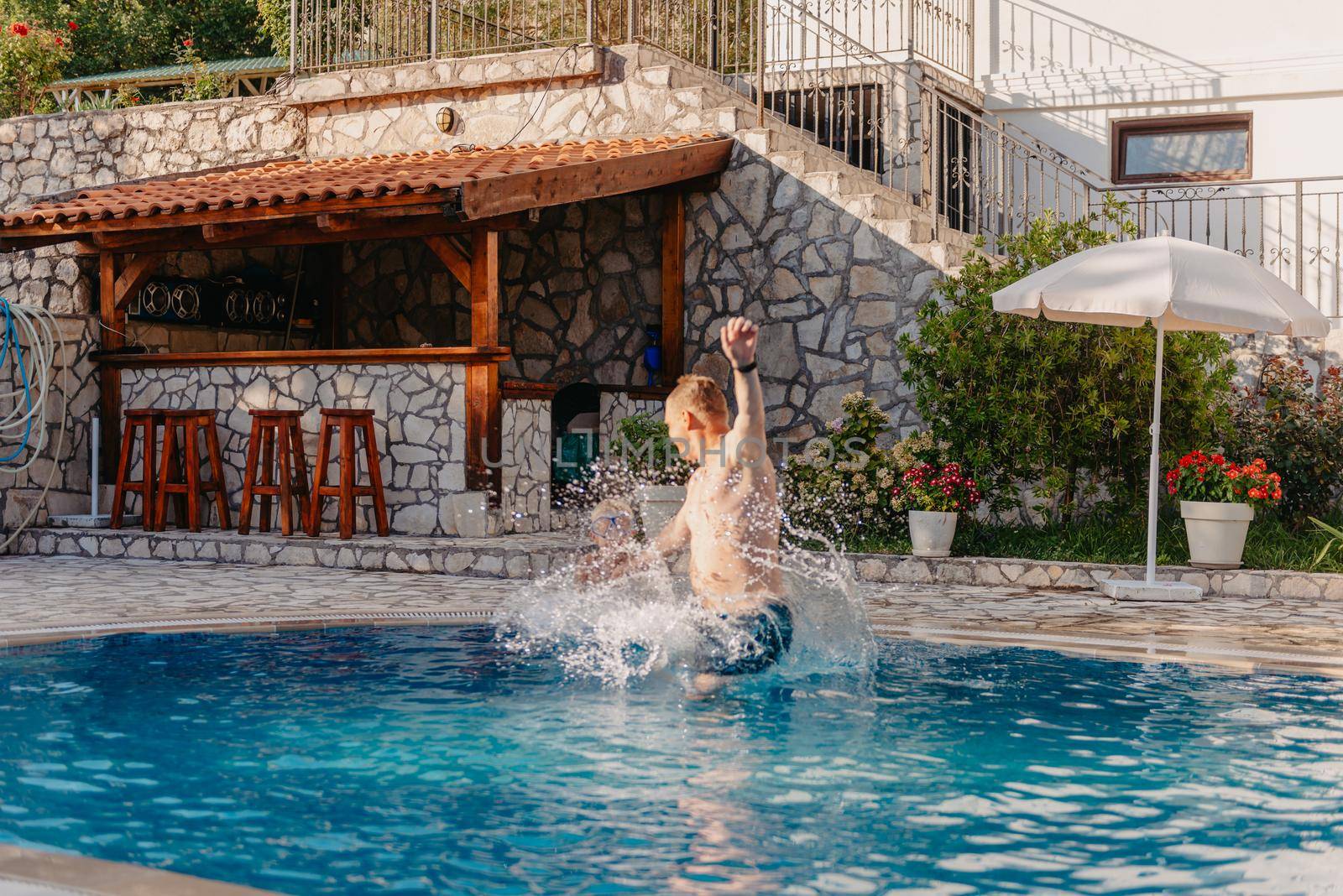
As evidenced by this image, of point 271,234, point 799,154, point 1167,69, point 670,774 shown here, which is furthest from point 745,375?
point 1167,69

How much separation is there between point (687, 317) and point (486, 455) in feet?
11.5

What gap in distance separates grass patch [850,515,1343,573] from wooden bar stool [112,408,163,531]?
6191 millimetres

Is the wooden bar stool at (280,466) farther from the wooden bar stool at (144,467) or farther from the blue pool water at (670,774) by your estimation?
the blue pool water at (670,774)

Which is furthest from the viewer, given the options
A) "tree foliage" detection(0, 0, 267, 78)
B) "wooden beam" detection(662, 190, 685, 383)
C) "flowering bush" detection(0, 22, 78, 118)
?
"tree foliage" detection(0, 0, 267, 78)

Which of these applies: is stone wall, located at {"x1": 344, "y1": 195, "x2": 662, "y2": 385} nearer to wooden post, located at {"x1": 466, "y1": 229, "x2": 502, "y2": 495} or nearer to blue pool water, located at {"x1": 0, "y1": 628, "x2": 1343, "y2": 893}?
wooden post, located at {"x1": 466, "y1": 229, "x2": 502, "y2": 495}

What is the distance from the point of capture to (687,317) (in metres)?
15.2

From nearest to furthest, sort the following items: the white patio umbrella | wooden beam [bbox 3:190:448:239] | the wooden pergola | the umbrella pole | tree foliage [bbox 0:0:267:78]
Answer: the white patio umbrella → the umbrella pole → wooden beam [bbox 3:190:448:239] → the wooden pergola → tree foliage [bbox 0:0:267:78]

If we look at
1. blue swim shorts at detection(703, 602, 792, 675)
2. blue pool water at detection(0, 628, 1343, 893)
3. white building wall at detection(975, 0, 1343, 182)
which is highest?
white building wall at detection(975, 0, 1343, 182)

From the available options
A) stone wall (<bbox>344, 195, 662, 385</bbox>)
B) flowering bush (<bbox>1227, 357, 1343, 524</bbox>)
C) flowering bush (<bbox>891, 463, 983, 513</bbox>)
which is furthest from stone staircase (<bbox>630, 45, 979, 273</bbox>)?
flowering bush (<bbox>1227, 357, 1343, 524</bbox>)

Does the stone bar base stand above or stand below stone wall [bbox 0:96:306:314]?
below

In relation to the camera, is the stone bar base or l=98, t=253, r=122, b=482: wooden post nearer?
the stone bar base

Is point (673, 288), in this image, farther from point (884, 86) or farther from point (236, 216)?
point (236, 216)

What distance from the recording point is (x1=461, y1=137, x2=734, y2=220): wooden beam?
11.7m

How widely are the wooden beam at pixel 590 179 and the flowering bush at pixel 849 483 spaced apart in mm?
2866
